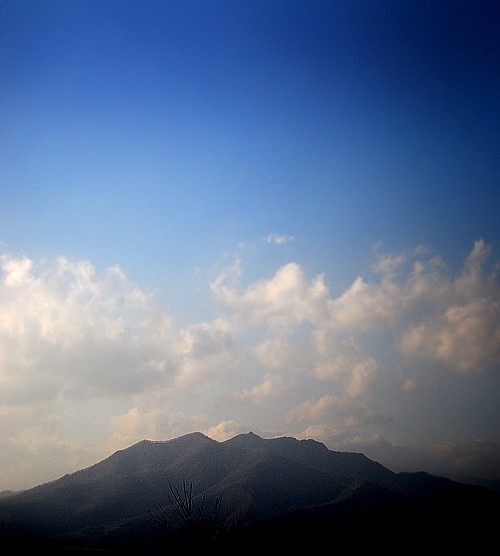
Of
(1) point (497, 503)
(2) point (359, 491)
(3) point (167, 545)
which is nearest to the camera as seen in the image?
(3) point (167, 545)

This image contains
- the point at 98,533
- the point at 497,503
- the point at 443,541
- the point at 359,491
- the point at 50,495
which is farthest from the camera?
the point at 50,495

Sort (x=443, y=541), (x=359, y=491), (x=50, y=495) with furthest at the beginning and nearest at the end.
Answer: (x=50, y=495)
(x=359, y=491)
(x=443, y=541)

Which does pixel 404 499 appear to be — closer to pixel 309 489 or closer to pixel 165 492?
pixel 309 489

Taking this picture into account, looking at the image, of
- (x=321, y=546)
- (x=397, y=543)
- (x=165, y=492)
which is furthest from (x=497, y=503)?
(x=165, y=492)

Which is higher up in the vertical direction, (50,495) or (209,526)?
(209,526)

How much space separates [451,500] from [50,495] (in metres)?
193

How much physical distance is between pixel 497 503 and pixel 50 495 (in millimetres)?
210777

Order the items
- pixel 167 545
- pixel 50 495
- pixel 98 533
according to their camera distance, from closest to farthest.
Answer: pixel 167 545 < pixel 98 533 < pixel 50 495

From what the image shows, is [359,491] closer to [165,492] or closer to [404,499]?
[404,499]

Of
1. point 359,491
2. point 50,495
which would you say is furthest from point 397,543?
point 50,495

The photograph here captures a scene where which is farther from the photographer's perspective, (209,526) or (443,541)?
(443,541)

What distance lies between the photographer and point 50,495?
189500mm

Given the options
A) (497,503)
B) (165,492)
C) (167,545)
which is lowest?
(497,503)

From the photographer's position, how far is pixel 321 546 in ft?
377
